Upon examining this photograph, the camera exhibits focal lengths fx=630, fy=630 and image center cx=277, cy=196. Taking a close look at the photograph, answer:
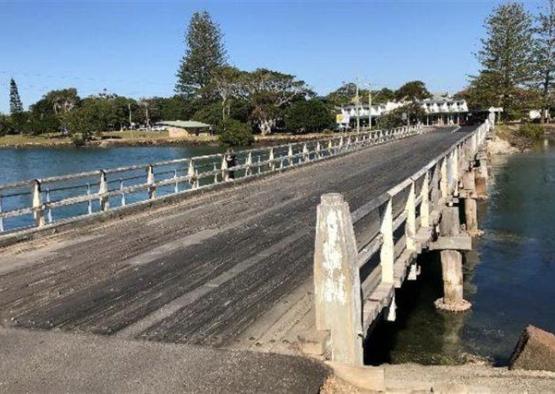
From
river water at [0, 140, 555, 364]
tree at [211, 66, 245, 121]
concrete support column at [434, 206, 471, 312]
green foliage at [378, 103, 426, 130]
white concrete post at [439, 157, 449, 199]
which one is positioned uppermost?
tree at [211, 66, 245, 121]

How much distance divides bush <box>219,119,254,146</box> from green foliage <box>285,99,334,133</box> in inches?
368

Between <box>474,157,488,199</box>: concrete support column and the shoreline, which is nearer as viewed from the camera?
<box>474,157,488,199</box>: concrete support column

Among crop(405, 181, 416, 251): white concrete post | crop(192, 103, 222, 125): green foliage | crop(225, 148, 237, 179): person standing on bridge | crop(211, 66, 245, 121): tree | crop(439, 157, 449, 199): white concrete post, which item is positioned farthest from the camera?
crop(192, 103, 222, 125): green foliage

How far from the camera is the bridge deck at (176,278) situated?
253 inches

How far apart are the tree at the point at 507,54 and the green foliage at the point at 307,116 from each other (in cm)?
2970

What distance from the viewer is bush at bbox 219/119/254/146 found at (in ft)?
374

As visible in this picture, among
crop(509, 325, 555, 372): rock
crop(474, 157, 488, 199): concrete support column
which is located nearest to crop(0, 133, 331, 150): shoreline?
crop(474, 157, 488, 199): concrete support column

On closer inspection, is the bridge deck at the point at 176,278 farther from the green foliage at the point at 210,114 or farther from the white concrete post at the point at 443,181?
the green foliage at the point at 210,114

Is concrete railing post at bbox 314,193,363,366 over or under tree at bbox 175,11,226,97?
under

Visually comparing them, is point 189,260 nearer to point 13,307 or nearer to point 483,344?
point 13,307

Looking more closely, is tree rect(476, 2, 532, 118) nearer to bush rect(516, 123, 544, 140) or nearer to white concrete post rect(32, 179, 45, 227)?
bush rect(516, 123, 544, 140)

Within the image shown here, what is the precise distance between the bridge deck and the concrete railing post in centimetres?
50

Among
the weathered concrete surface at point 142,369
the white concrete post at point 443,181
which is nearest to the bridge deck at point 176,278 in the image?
the weathered concrete surface at point 142,369

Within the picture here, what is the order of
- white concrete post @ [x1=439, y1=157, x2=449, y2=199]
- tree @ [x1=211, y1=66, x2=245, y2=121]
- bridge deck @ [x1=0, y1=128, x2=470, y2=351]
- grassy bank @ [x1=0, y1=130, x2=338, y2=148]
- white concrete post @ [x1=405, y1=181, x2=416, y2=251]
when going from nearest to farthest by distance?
bridge deck @ [x1=0, y1=128, x2=470, y2=351]
white concrete post @ [x1=405, y1=181, x2=416, y2=251]
white concrete post @ [x1=439, y1=157, x2=449, y2=199]
grassy bank @ [x1=0, y1=130, x2=338, y2=148]
tree @ [x1=211, y1=66, x2=245, y2=121]
